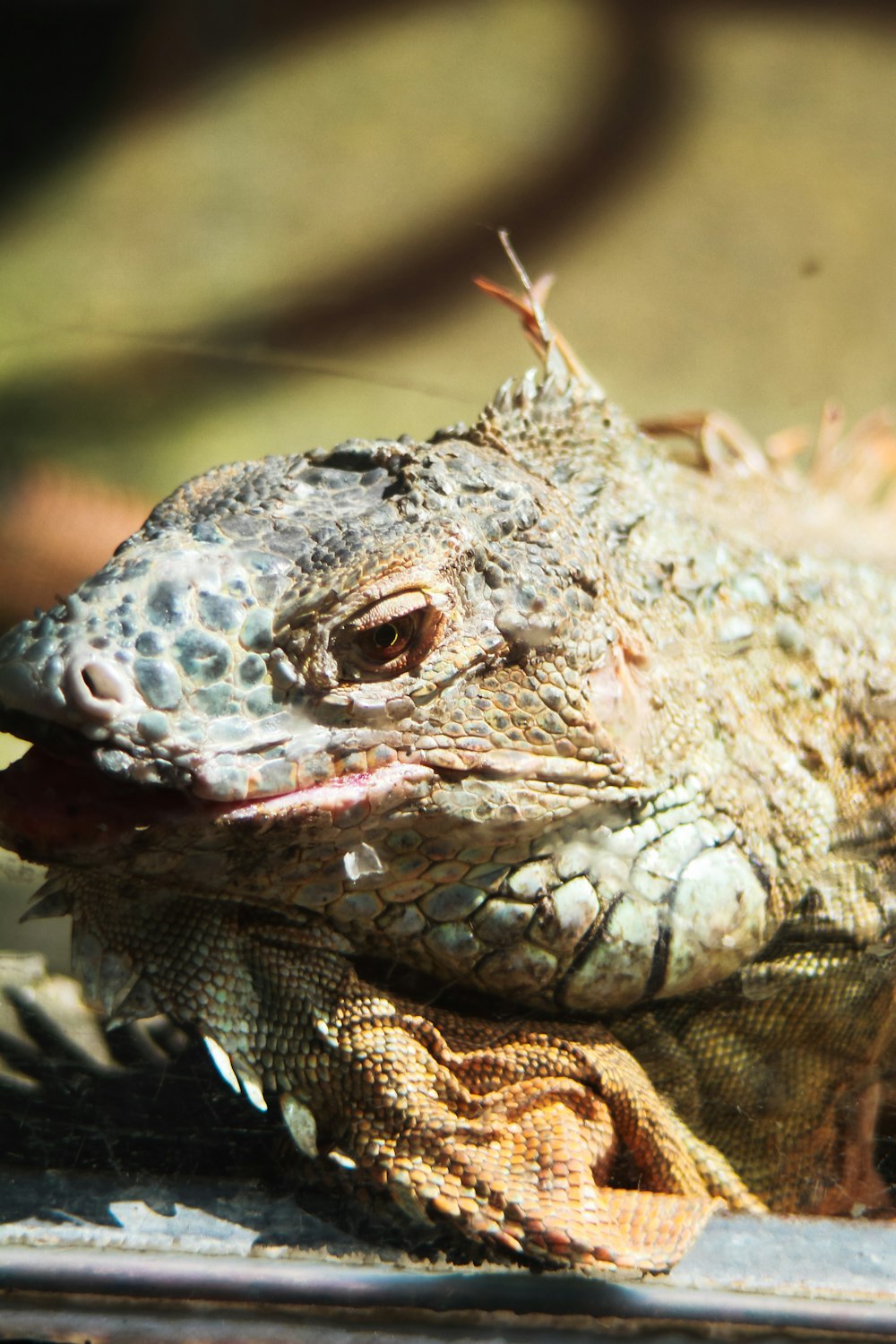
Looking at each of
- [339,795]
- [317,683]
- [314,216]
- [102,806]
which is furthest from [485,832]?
[314,216]

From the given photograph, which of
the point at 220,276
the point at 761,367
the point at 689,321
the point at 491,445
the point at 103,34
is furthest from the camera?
the point at 761,367

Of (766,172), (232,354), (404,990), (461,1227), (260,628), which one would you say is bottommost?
(461,1227)

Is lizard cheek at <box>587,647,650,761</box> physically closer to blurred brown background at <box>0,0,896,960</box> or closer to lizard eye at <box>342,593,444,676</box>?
lizard eye at <box>342,593,444,676</box>

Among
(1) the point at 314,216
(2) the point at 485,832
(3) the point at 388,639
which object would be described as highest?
Result: (1) the point at 314,216

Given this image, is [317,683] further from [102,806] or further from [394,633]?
[102,806]

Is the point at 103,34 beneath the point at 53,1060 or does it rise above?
above

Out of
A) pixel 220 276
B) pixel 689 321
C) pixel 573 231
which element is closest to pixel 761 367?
pixel 689 321

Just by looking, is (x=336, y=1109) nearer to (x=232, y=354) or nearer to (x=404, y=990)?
(x=404, y=990)
